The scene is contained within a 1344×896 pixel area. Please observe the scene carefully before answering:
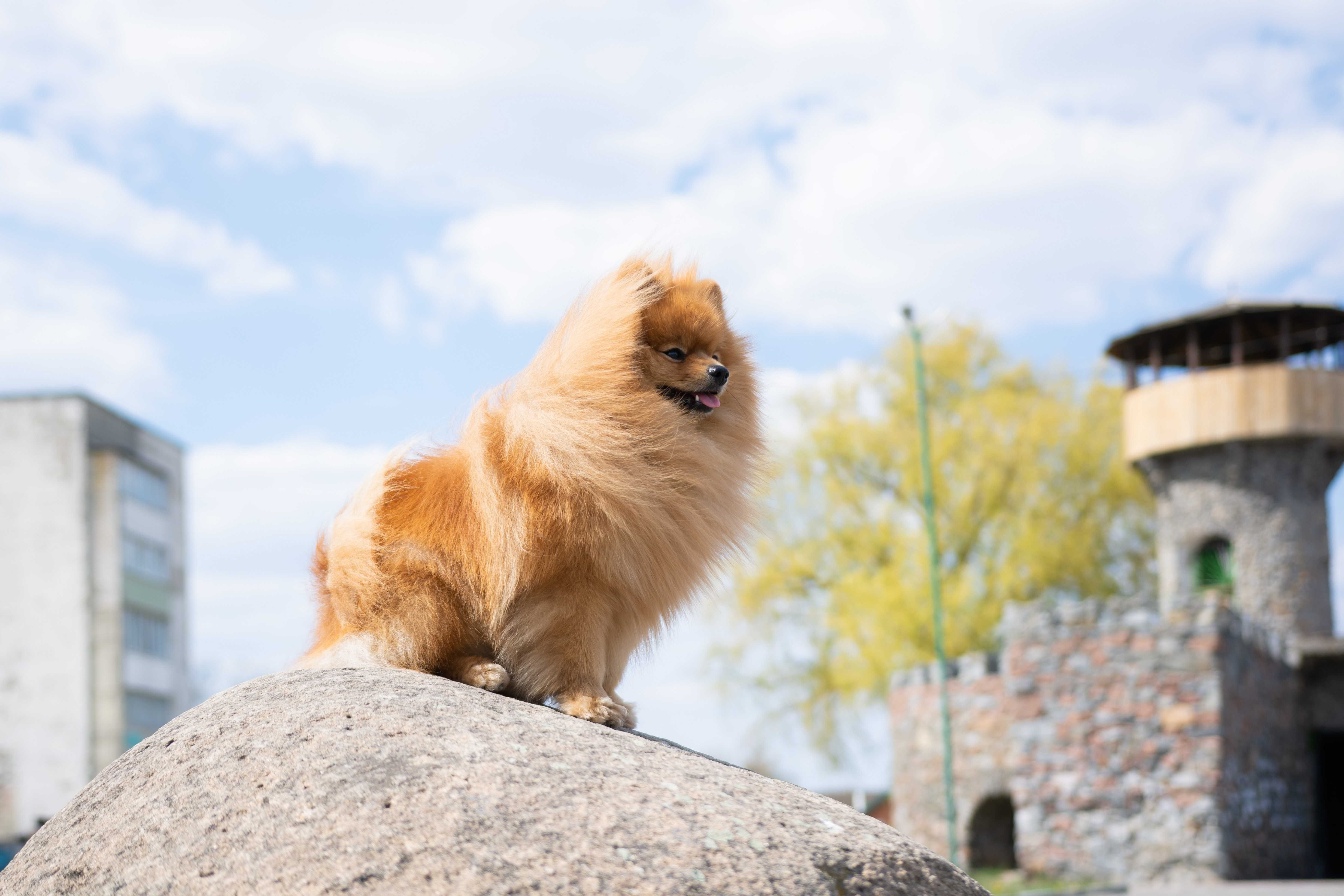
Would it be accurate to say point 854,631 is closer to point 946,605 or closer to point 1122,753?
point 946,605

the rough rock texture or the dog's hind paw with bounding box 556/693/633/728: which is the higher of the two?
the dog's hind paw with bounding box 556/693/633/728

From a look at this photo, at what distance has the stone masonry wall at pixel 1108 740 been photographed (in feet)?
63.9

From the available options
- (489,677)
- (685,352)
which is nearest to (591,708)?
(489,677)

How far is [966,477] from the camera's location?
3133 cm

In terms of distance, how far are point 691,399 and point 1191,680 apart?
1773 cm

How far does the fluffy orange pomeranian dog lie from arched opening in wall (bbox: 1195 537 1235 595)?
90.4 ft

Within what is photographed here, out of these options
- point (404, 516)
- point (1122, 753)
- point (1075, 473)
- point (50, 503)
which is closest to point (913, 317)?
point (1122, 753)

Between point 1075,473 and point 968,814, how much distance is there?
12.2 meters

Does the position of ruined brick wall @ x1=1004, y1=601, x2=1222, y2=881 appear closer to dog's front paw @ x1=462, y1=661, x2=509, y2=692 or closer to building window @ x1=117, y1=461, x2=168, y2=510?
dog's front paw @ x1=462, y1=661, x2=509, y2=692

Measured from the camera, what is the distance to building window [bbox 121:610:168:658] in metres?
46.7

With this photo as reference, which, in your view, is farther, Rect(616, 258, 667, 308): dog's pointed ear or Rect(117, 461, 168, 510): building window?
Rect(117, 461, 168, 510): building window

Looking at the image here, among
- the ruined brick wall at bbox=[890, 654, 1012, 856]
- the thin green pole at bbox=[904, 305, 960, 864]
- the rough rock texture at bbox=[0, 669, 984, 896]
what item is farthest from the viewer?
the ruined brick wall at bbox=[890, 654, 1012, 856]

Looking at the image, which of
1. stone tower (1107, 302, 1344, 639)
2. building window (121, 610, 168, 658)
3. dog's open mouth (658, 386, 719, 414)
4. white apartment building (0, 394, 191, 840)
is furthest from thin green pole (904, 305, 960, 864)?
building window (121, 610, 168, 658)

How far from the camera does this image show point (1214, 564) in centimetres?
2967
